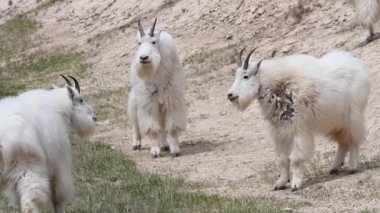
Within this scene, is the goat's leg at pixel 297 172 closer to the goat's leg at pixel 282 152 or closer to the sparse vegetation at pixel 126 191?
the goat's leg at pixel 282 152

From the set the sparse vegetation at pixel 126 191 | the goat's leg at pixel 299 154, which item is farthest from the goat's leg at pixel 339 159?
the sparse vegetation at pixel 126 191

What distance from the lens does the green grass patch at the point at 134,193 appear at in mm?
9852

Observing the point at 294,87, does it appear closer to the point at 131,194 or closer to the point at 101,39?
the point at 131,194

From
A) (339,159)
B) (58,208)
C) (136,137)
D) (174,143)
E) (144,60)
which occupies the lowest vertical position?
(58,208)

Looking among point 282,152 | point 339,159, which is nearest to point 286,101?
point 282,152

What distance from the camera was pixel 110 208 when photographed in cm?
992

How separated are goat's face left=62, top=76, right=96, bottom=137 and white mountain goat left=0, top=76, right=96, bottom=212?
0.01 meters

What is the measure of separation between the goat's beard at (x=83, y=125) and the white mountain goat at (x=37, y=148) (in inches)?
1.3

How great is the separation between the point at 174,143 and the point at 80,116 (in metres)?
4.16

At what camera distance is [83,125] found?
9938 mm

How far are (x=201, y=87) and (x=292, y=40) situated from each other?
7.29ft

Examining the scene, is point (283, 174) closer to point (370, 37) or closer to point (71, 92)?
point (71, 92)

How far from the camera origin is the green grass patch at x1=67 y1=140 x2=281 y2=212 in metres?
9.85

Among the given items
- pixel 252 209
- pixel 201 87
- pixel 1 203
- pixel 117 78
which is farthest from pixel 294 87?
pixel 117 78
